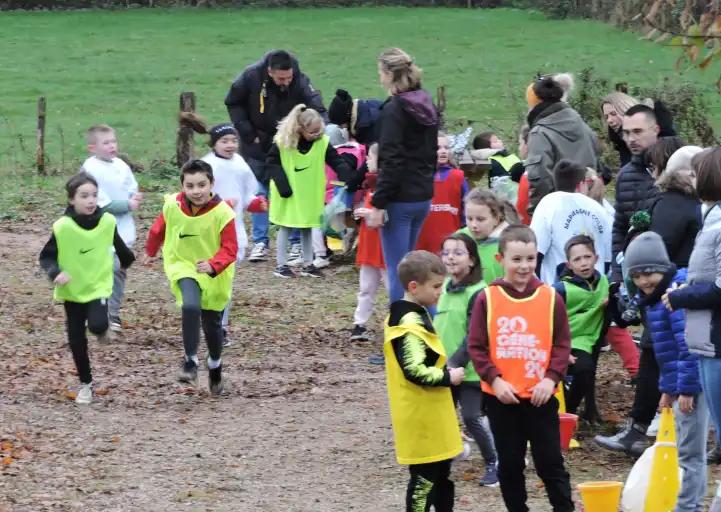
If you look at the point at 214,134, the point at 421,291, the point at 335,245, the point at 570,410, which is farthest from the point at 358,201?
the point at 421,291

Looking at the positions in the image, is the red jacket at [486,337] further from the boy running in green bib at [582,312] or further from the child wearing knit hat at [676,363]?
the boy running in green bib at [582,312]

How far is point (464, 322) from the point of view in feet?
24.5

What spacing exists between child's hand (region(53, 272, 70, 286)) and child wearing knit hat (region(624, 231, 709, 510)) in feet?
13.0

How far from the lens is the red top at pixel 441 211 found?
1089 cm

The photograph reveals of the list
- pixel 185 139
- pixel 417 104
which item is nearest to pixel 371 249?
pixel 417 104

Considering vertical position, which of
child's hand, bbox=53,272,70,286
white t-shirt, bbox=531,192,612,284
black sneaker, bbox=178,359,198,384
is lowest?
black sneaker, bbox=178,359,198,384

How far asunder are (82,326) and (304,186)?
4.56 m

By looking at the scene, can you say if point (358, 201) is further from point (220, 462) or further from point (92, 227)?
point (220, 462)

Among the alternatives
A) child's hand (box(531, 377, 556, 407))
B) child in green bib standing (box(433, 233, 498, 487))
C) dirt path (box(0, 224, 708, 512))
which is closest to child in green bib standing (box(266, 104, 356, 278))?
dirt path (box(0, 224, 708, 512))

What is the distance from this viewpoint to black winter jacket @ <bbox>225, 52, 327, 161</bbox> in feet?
46.0

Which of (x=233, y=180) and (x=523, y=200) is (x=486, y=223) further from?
(x=233, y=180)

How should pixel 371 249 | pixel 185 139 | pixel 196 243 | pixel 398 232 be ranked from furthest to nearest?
pixel 185 139, pixel 371 249, pixel 398 232, pixel 196 243

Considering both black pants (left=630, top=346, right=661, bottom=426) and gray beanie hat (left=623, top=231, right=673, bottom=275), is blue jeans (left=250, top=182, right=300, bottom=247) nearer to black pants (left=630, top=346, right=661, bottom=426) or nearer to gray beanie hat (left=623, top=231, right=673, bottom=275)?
black pants (left=630, top=346, right=661, bottom=426)

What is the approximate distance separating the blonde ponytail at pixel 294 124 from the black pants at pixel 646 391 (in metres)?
5.83
